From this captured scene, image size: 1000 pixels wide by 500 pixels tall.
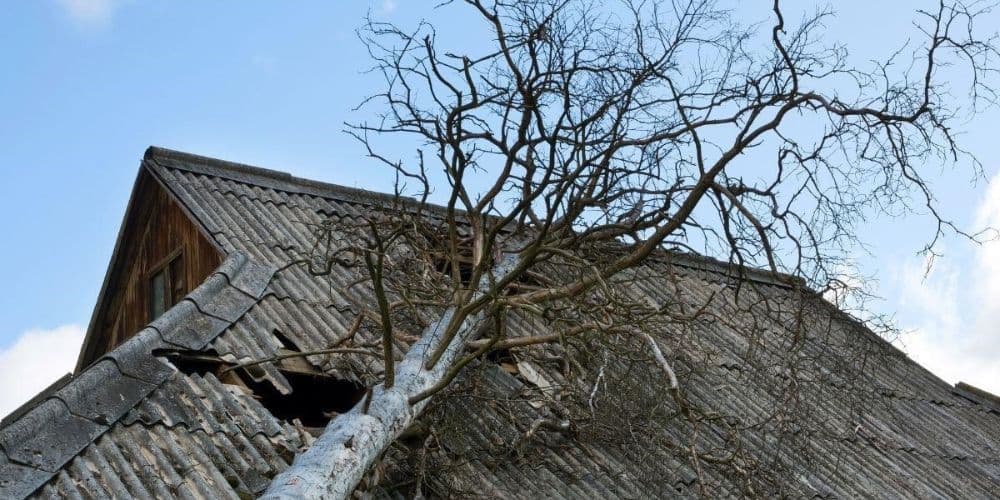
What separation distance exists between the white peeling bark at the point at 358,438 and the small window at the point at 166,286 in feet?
13.0

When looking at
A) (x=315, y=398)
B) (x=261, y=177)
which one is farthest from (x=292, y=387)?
(x=261, y=177)

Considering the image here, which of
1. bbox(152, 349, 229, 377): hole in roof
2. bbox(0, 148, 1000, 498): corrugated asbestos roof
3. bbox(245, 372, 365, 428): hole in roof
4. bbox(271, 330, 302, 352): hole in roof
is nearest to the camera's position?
bbox(0, 148, 1000, 498): corrugated asbestos roof

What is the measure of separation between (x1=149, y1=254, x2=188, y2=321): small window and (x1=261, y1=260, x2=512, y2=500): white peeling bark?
3.96 meters

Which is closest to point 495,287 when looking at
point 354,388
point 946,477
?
point 354,388

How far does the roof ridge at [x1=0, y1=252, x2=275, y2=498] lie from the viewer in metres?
5.19

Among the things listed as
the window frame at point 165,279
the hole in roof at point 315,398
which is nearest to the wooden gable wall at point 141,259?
the window frame at point 165,279

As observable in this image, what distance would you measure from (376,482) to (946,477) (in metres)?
5.90

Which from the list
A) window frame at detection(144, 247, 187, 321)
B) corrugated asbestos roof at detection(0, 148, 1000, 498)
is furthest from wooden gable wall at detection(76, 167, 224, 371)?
corrugated asbestos roof at detection(0, 148, 1000, 498)

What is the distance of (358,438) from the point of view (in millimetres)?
5371

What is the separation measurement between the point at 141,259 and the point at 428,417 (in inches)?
206

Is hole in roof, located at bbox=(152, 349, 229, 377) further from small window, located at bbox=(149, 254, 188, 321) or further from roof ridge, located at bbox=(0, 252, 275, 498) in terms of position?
small window, located at bbox=(149, 254, 188, 321)

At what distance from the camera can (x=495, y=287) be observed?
5.96 metres

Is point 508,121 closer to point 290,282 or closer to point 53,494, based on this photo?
point 290,282

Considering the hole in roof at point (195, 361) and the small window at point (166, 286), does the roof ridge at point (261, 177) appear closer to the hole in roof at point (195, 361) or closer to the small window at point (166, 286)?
the small window at point (166, 286)
